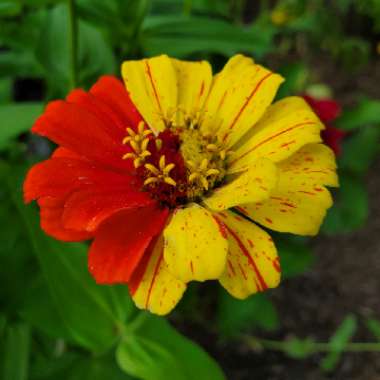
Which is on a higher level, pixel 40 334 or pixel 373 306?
pixel 40 334

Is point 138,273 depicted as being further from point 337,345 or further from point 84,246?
point 337,345

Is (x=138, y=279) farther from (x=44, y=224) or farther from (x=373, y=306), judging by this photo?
(x=373, y=306)

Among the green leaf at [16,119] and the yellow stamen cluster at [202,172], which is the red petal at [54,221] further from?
the green leaf at [16,119]

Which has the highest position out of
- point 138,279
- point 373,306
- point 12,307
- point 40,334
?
point 138,279

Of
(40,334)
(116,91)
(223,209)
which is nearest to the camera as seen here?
(223,209)

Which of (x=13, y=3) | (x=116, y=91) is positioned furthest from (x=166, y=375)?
(x=13, y=3)

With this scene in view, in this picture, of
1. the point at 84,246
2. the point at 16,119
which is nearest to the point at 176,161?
the point at 84,246

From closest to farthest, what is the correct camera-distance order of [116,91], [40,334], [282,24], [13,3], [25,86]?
[116,91]
[13,3]
[40,334]
[282,24]
[25,86]

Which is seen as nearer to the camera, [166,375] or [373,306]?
[166,375]
